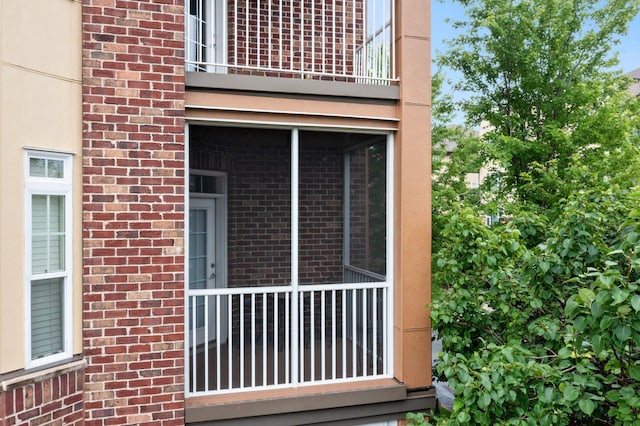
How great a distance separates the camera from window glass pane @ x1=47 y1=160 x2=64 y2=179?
13.7 ft

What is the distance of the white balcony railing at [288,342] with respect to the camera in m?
4.89

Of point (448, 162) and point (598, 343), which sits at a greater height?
point (448, 162)

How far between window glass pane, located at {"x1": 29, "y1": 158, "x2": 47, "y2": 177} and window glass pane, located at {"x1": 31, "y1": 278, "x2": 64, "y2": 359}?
0.90 meters

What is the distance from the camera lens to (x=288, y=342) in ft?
16.7

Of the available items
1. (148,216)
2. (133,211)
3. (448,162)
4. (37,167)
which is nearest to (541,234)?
(148,216)

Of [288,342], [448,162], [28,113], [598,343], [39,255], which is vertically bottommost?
[288,342]

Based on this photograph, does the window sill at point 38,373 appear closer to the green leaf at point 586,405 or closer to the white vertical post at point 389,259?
the white vertical post at point 389,259

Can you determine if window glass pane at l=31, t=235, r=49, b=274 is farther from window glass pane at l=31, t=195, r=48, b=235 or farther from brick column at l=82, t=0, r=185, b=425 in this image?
brick column at l=82, t=0, r=185, b=425

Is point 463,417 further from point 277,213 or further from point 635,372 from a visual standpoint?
point 277,213

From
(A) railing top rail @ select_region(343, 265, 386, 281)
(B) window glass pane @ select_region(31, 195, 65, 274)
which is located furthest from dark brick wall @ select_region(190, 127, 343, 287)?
(B) window glass pane @ select_region(31, 195, 65, 274)

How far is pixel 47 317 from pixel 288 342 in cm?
225

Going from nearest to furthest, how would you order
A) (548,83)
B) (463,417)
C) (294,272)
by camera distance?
(463,417), (294,272), (548,83)

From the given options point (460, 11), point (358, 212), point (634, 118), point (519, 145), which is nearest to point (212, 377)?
point (358, 212)

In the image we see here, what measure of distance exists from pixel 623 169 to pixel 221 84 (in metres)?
6.86
